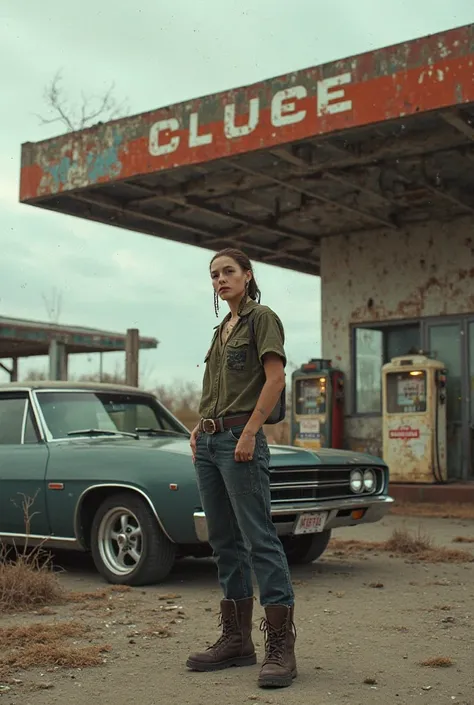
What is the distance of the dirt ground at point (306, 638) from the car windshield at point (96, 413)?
114 centimetres

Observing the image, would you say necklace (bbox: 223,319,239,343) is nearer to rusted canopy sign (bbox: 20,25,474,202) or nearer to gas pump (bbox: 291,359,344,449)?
rusted canopy sign (bbox: 20,25,474,202)

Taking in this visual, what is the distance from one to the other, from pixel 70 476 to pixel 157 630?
2.14 m

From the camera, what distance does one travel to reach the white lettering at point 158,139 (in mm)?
12227

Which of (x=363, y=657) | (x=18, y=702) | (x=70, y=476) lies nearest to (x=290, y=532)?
(x=70, y=476)

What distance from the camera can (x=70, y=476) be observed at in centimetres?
711

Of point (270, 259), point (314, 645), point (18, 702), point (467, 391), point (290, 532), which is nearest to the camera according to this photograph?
point (18, 702)

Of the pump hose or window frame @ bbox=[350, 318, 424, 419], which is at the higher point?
window frame @ bbox=[350, 318, 424, 419]

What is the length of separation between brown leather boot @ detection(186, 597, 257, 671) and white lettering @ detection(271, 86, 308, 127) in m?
7.56

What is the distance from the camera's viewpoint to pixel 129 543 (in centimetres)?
685

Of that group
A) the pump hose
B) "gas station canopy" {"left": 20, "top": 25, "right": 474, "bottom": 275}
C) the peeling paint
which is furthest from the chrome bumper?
the peeling paint

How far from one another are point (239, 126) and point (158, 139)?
136cm

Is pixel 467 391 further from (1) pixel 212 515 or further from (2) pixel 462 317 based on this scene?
(1) pixel 212 515

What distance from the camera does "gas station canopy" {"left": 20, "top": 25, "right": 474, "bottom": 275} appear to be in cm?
1023

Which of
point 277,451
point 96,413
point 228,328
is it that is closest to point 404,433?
point 96,413
